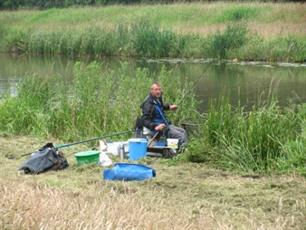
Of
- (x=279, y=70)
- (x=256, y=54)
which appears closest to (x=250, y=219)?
(x=279, y=70)

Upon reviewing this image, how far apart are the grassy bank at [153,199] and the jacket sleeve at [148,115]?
84cm

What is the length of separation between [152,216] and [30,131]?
Answer: 21.6 ft

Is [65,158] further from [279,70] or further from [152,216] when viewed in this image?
[279,70]

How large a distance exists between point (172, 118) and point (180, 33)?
54.0 ft

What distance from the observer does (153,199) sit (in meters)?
5.77

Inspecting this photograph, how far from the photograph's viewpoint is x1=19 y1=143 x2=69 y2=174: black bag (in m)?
7.14

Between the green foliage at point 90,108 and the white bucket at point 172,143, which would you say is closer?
the white bucket at point 172,143

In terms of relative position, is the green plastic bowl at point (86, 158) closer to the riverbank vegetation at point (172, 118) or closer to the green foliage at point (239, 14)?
the riverbank vegetation at point (172, 118)

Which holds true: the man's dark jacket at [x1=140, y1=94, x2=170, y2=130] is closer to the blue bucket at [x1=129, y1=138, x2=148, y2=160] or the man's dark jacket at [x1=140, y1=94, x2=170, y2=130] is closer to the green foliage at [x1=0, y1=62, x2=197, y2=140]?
the blue bucket at [x1=129, y1=138, x2=148, y2=160]

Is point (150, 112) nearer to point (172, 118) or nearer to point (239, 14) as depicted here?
point (172, 118)

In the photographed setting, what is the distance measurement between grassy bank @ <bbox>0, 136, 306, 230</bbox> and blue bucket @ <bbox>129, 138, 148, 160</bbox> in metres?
0.18

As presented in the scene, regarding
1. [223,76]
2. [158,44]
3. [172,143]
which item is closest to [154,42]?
[158,44]

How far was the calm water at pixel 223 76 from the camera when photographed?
1543 centimetres

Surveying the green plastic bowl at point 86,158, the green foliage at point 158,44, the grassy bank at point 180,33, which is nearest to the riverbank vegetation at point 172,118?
the green plastic bowl at point 86,158
